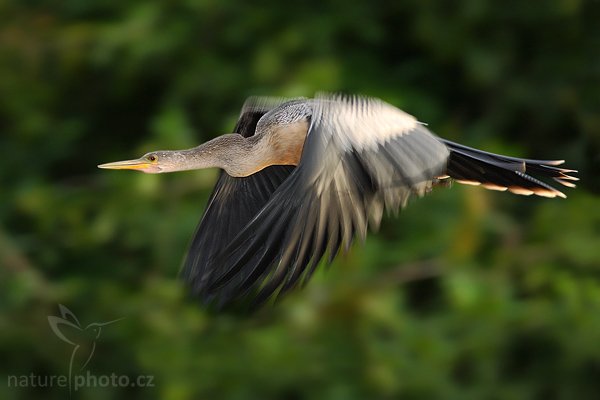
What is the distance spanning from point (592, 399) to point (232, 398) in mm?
2090

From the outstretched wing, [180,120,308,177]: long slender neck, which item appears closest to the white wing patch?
[180,120,308,177]: long slender neck

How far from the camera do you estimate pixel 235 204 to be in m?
3.98

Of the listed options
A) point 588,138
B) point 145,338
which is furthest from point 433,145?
point 145,338

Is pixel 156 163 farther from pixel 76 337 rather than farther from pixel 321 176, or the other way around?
pixel 76 337

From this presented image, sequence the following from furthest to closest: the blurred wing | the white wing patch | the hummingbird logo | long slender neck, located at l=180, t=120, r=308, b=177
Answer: the hummingbird logo → long slender neck, located at l=180, t=120, r=308, b=177 → the white wing patch → the blurred wing

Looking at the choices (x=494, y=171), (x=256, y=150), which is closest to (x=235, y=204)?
(x=256, y=150)

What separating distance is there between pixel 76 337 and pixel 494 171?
4181mm

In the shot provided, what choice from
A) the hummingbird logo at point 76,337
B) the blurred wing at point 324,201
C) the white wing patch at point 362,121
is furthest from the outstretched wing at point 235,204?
the hummingbird logo at point 76,337

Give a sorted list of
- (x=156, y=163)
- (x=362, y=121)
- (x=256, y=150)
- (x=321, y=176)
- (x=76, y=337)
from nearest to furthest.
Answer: (x=321, y=176), (x=362, y=121), (x=256, y=150), (x=156, y=163), (x=76, y=337)

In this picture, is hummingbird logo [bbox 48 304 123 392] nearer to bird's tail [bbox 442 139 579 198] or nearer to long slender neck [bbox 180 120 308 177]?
long slender neck [bbox 180 120 308 177]

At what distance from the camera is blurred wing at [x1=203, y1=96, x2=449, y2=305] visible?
10.0ft

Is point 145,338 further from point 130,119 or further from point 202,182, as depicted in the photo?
point 130,119

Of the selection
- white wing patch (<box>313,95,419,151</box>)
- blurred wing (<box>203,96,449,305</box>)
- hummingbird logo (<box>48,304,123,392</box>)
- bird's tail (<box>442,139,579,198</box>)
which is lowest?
hummingbird logo (<box>48,304,123,392</box>)

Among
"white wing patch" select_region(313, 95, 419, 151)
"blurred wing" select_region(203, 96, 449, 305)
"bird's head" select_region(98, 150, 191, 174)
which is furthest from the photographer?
"bird's head" select_region(98, 150, 191, 174)
